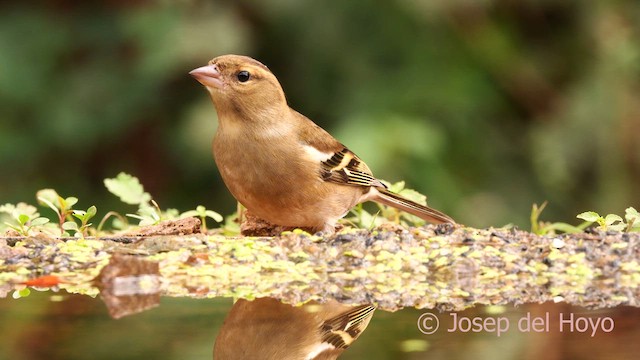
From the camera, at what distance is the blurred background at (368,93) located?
25.1 ft

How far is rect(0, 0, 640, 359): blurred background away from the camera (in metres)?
7.64

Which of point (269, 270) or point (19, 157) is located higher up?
point (19, 157)

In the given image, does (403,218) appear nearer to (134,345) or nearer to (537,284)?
(537,284)

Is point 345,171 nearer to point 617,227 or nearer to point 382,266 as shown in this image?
point 382,266

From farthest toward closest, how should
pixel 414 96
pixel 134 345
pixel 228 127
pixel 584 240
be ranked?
pixel 414 96
pixel 228 127
pixel 584 240
pixel 134 345

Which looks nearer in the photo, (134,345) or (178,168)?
(134,345)

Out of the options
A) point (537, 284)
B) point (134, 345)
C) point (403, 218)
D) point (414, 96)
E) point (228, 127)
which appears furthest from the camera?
point (414, 96)

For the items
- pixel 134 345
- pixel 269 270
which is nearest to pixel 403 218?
pixel 269 270

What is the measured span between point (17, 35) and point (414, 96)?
3.03 metres

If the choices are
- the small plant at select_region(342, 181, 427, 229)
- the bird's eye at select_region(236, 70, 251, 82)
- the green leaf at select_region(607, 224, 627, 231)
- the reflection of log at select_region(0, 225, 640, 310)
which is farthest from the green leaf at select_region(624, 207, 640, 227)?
the bird's eye at select_region(236, 70, 251, 82)

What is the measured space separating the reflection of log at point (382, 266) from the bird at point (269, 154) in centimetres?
42

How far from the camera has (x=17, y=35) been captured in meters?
8.27

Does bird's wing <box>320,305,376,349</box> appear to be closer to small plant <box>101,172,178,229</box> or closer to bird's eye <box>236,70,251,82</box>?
bird's eye <box>236,70,251,82</box>

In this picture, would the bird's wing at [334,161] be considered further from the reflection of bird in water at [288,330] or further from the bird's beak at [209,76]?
the reflection of bird in water at [288,330]
